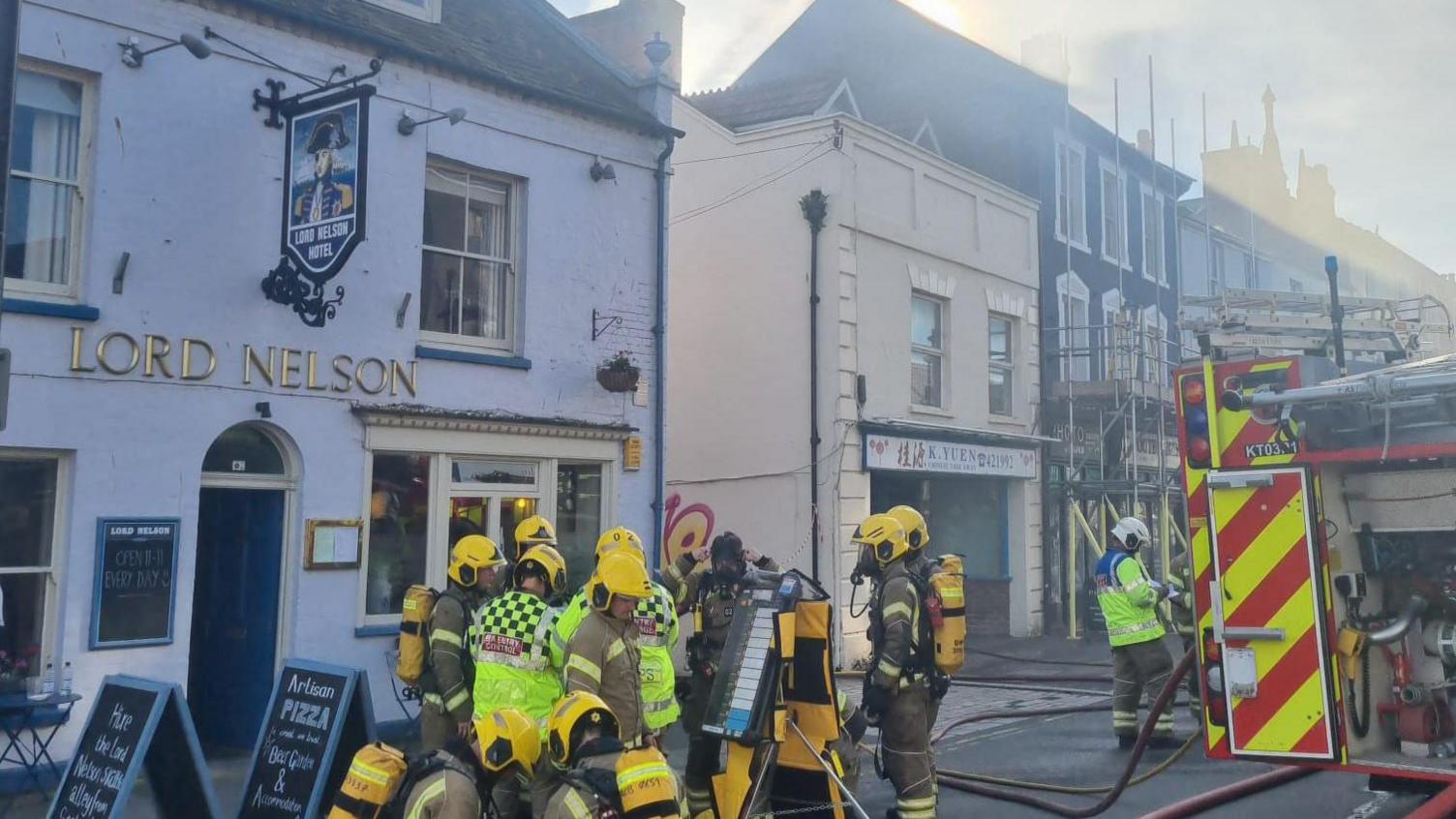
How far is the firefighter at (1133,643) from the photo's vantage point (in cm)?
1031

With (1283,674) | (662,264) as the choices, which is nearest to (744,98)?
(662,264)

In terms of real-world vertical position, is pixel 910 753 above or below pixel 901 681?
below

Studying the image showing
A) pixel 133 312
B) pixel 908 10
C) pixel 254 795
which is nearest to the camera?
pixel 254 795

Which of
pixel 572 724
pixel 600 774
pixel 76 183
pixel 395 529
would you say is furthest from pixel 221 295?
pixel 600 774

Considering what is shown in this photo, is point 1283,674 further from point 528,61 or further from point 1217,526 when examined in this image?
point 528,61

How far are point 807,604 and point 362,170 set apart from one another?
4818 mm

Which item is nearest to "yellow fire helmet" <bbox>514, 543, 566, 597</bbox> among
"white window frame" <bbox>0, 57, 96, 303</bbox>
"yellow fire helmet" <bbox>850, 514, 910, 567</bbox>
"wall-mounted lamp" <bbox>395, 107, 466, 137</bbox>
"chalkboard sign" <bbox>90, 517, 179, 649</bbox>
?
"yellow fire helmet" <bbox>850, 514, 910, 567</bbox>

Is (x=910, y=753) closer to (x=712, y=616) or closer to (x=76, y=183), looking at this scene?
(x=712, y=616)

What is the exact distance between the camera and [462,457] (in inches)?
441

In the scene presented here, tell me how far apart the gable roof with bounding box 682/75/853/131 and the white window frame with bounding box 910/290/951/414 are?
2967 millimetres

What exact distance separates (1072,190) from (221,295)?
52.9 feet

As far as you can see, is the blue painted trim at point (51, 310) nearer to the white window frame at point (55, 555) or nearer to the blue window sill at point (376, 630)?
the white window frame at point (55, 555)

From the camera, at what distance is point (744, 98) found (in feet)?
58.5

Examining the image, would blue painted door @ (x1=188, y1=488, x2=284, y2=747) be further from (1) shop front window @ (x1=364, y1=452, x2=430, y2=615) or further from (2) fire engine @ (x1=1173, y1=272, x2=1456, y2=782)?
(2) fire engine @ (x1=1173, y1=272, x2=1456, y2=782)
